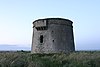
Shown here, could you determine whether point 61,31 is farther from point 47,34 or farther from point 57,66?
point 57,66

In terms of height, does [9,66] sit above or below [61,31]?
below

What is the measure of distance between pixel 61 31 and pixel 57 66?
17188mm

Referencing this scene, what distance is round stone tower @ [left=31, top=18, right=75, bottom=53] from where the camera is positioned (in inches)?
1038

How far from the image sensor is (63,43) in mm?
26703

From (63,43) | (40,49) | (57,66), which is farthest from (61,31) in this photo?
(57,66)

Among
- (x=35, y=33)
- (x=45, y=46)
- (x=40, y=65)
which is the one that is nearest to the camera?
(x=40, y=65)

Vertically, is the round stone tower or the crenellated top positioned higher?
the crenellated top

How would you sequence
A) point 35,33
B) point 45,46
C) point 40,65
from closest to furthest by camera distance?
1. point 40,65
2. point 45,46
3. point 35,33

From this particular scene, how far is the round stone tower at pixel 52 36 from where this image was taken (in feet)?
86.5

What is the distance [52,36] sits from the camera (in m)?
26.6

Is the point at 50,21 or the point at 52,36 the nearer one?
the point at 52,36

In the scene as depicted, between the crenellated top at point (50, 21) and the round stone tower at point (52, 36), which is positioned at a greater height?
the crenellated top at point (50, 21)

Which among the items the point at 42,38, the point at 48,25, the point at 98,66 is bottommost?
the point at 98,66

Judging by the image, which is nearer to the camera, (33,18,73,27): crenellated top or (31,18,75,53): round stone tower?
(31,18,75,53): round stone tower
